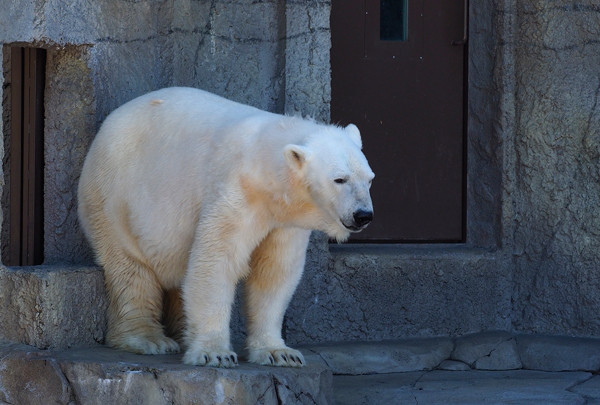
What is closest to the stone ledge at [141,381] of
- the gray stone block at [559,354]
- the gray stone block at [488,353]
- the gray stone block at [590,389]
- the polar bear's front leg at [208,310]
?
the polar bear's front leg at [208,310]

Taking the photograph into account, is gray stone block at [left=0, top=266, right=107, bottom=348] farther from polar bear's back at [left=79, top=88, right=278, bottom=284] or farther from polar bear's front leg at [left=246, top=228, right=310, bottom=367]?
polar bear's front leg at [left=246, top=228, right=310, bottom=367]

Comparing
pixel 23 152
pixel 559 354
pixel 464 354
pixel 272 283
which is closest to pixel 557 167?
pixel 559 354

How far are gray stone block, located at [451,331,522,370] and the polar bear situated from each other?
1483mm

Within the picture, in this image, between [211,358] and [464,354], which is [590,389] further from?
[211,358]

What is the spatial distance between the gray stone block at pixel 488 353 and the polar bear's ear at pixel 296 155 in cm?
201

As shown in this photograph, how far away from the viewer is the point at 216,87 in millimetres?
5844

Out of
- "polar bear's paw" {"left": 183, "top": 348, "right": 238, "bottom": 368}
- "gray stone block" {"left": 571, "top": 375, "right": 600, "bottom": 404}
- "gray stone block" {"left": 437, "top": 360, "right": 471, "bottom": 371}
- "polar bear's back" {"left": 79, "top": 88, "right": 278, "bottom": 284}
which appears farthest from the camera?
"gray stone block" {"left": 437, "top": 360, "right": 471, "bottom": 371}

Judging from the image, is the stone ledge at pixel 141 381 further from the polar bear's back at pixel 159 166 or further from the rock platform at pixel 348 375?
the polar bear's back at pixel 159 166

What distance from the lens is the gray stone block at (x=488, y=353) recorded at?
5824 millimetres

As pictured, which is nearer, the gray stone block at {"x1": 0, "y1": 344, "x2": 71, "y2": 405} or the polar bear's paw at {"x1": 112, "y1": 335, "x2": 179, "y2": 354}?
the gray stone block at {"x1": 0, "y1": 344, "x2": 71, "y2": 405}

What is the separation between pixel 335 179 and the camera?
13.8ft

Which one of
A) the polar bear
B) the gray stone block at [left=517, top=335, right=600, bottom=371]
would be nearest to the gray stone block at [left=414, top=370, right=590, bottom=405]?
the gray stone block at [left=517, top=335, right=600, bottom=371]

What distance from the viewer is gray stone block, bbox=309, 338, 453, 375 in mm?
5625

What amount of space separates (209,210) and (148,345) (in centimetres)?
74
